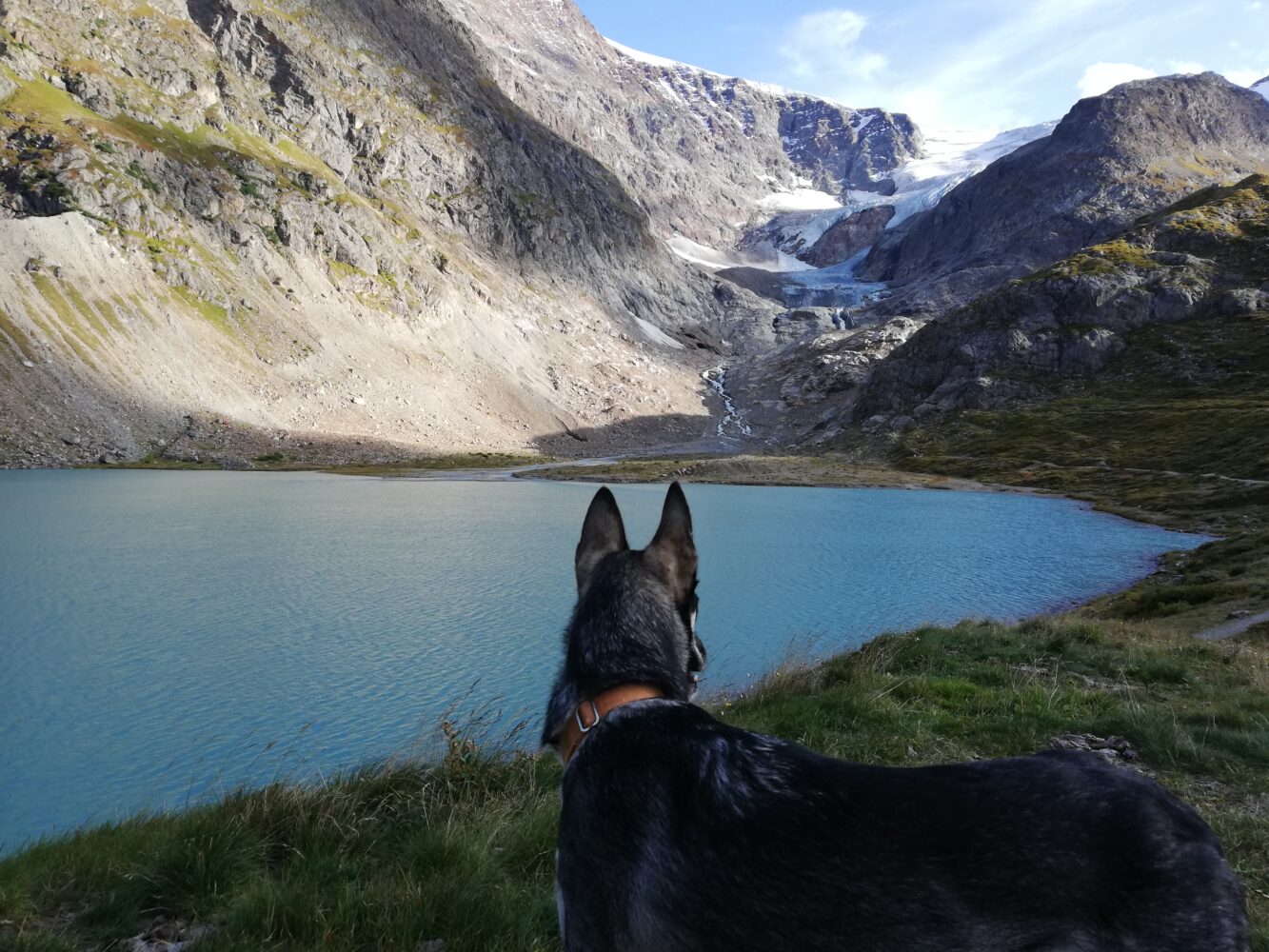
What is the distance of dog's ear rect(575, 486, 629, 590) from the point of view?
166 inches

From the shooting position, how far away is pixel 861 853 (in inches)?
101

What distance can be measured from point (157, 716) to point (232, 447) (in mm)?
93180

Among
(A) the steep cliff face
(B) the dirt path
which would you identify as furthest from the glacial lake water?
(A) the steep cliff face

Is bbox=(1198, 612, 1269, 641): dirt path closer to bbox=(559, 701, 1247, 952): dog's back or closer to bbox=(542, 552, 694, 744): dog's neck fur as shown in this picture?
bbox=(559, 701, 1247, 952): dog's back

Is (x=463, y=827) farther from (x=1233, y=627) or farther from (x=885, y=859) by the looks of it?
(x=1233, y=627)

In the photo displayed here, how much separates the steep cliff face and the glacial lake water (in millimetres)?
50226

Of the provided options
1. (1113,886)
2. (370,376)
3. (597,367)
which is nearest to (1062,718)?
(1113,886)

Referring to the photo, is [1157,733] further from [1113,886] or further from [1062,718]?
[1113,886]

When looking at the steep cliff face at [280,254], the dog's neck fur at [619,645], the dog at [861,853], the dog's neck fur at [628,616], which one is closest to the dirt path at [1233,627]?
the dog at [861,853]

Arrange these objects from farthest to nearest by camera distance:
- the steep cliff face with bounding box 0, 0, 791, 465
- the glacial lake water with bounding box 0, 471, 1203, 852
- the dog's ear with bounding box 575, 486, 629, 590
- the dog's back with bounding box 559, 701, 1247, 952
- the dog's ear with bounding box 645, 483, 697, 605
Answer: the steep cliff face with bounding box 0, 0, 791, 465 → the glacial lake water with bounding box 0, 471, 1203, 852 → the dog's ear with bounding box 575, 486, 629, 590 → the dog's ear with bounding box 645, 483, 697, 605 → the dog's back with bounding box 559, 701, 1247, 952

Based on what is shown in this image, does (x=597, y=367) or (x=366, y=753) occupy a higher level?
(x=597, y=367)

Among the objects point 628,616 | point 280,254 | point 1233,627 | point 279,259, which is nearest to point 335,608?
point 628,616

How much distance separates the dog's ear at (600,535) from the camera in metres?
4.22

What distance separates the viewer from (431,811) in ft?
22.3
